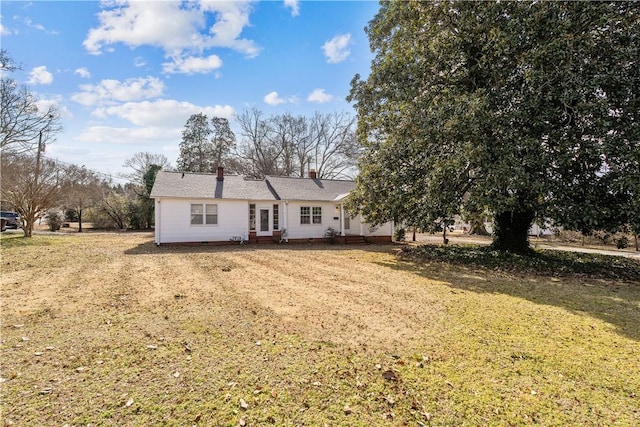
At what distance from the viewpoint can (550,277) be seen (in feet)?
30.3

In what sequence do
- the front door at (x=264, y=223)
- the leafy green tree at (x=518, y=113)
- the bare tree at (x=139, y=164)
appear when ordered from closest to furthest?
1. the leafy green tree at (x=518, y=113)
2. the front door at (x=264, y=223)
3. the bare tree at (x=139, y=164)

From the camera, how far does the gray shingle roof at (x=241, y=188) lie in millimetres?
16703

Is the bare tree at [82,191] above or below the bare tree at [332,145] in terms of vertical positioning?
below

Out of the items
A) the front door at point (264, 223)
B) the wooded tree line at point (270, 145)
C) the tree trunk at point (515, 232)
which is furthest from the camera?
Answer: the wooded tree line at point (270, 145)

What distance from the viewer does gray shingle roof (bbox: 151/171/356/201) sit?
16703mm

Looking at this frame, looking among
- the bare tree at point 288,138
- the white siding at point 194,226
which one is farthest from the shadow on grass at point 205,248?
the bare tree at point 288,138

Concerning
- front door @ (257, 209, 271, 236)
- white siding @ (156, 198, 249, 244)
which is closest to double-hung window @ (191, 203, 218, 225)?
white siding @ (156, 198, 249, 244)

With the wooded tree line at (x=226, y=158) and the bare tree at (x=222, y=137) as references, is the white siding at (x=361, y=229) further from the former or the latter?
the bare tree at (x=222, y=137)

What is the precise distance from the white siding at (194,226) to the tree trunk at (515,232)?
42.0 ft

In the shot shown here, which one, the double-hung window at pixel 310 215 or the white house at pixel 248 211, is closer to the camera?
the white house at pixel 248 211

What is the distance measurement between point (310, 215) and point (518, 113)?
1218 cm

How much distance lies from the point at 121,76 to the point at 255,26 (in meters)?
7.65

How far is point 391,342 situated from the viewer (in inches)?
166

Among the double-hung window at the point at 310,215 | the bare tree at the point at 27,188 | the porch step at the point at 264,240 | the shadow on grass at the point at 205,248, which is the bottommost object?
the shadow on grass at the point at 205,248
